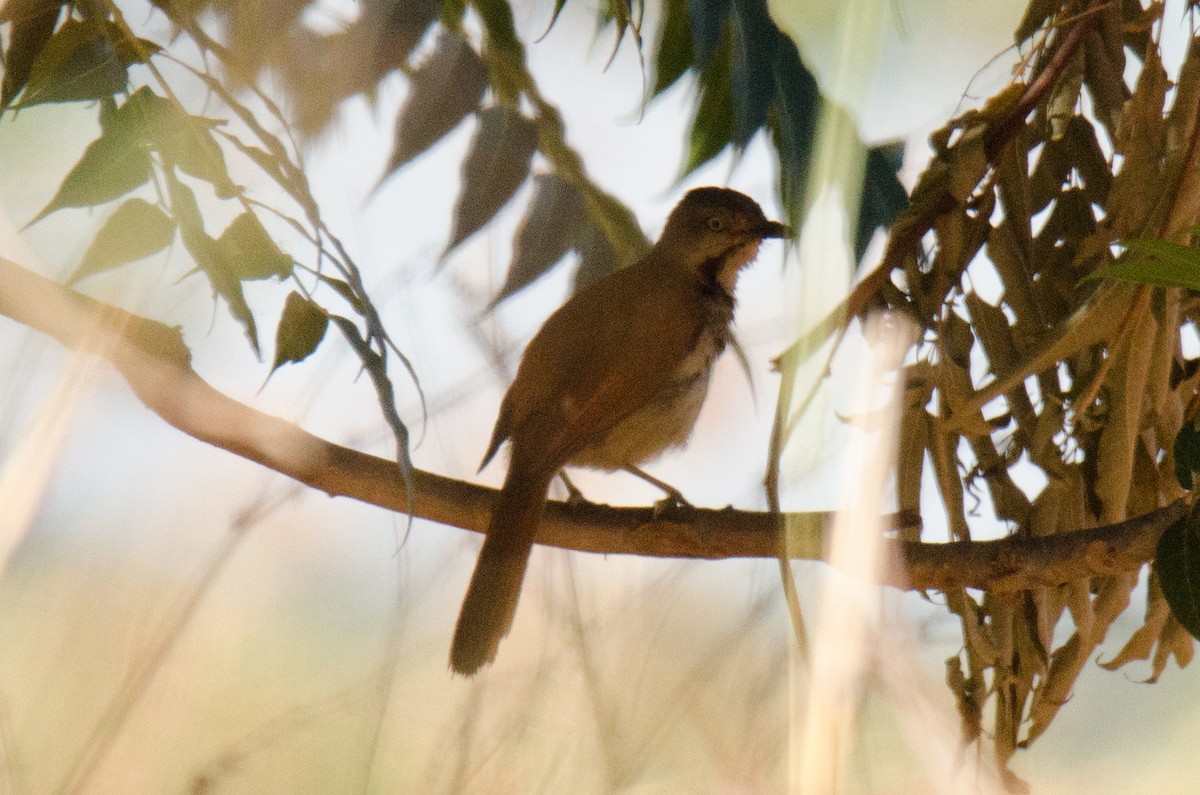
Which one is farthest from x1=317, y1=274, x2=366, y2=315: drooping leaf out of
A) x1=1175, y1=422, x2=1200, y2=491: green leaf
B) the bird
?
x1=1175, y1=422, x2=1200, y2=491: green leaf

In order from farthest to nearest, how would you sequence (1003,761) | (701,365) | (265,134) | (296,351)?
(701,365), (1003,761), (296,351), (265,134)

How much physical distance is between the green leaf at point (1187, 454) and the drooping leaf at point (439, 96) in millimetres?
1679

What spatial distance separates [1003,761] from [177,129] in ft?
6.32

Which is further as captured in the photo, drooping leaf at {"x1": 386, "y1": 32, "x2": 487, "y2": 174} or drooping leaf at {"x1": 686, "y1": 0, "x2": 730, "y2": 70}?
drooping leaf at {"x1": 386, "y1": 32, "x2": 487, "y2": 174}

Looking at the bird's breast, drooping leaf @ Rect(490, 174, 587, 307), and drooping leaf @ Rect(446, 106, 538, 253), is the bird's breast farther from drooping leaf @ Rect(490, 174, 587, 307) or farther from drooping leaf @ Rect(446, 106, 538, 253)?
drooping leaf @ Rect(446, 106, 538, 253)

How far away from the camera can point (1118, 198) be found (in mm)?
2293

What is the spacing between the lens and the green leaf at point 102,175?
1.87m

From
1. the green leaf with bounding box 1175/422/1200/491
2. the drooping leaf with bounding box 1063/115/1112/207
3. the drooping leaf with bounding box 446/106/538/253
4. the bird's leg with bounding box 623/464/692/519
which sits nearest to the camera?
the green leaf with bounding box 1175/422/1200/491

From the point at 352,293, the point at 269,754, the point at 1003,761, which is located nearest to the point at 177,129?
the point at 352,293

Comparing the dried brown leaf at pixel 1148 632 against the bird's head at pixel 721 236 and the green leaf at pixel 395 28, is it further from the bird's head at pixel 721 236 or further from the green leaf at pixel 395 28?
the bird's head at pixel 721 236

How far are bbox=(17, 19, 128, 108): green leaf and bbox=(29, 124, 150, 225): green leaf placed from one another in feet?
0.40

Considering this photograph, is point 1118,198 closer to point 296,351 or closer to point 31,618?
point 296,351

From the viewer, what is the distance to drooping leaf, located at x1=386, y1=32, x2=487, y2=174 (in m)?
2.71

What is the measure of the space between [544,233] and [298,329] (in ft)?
3.52
